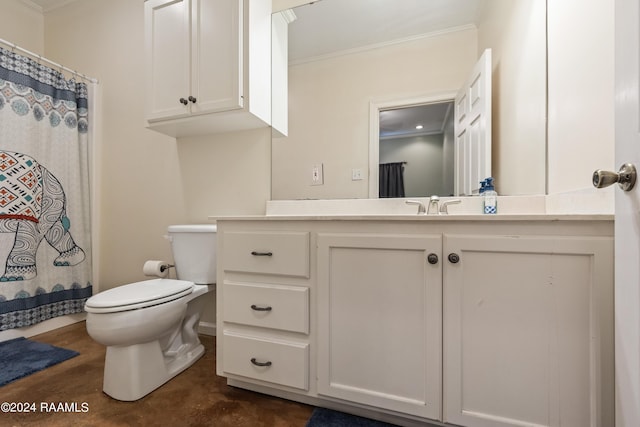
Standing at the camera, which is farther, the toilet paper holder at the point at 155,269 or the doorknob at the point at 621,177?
the toilet paper holder at the point at 155,269

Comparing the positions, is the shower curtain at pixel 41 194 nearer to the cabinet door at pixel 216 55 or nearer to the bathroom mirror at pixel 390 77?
the cabinet door at pixel 216 55

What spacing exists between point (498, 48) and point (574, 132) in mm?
602

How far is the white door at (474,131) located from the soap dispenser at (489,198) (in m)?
0.05

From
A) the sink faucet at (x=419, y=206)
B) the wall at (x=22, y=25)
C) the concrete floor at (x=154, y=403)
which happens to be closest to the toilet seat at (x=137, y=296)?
the concrete floor at (x=154, y=403)

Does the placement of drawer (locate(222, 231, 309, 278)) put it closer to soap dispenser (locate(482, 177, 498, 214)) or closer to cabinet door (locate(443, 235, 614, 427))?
cabinet door (locate(443, 235, 614, 427))

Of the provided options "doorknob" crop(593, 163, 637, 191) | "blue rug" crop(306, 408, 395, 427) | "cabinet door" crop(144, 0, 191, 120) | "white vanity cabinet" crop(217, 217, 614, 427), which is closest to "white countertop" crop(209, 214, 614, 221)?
"white vanity cabinet" crop(217, 217, 614, 427)

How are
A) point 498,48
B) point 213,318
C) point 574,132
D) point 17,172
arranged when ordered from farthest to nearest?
1. point 213,318
2. point 17,172
3. point 498,48
4. point 574,132

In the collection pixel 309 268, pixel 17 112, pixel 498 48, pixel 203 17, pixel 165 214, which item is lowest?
pixel 309 268

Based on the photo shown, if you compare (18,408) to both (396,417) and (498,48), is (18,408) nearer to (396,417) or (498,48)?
(396,417)

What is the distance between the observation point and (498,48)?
137 centimetres

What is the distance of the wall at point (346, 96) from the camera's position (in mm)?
1461

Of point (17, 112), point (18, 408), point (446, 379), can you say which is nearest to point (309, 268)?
point (446, 379)

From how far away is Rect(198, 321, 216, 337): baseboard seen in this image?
1918mm

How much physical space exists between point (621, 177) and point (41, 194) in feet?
9.13
